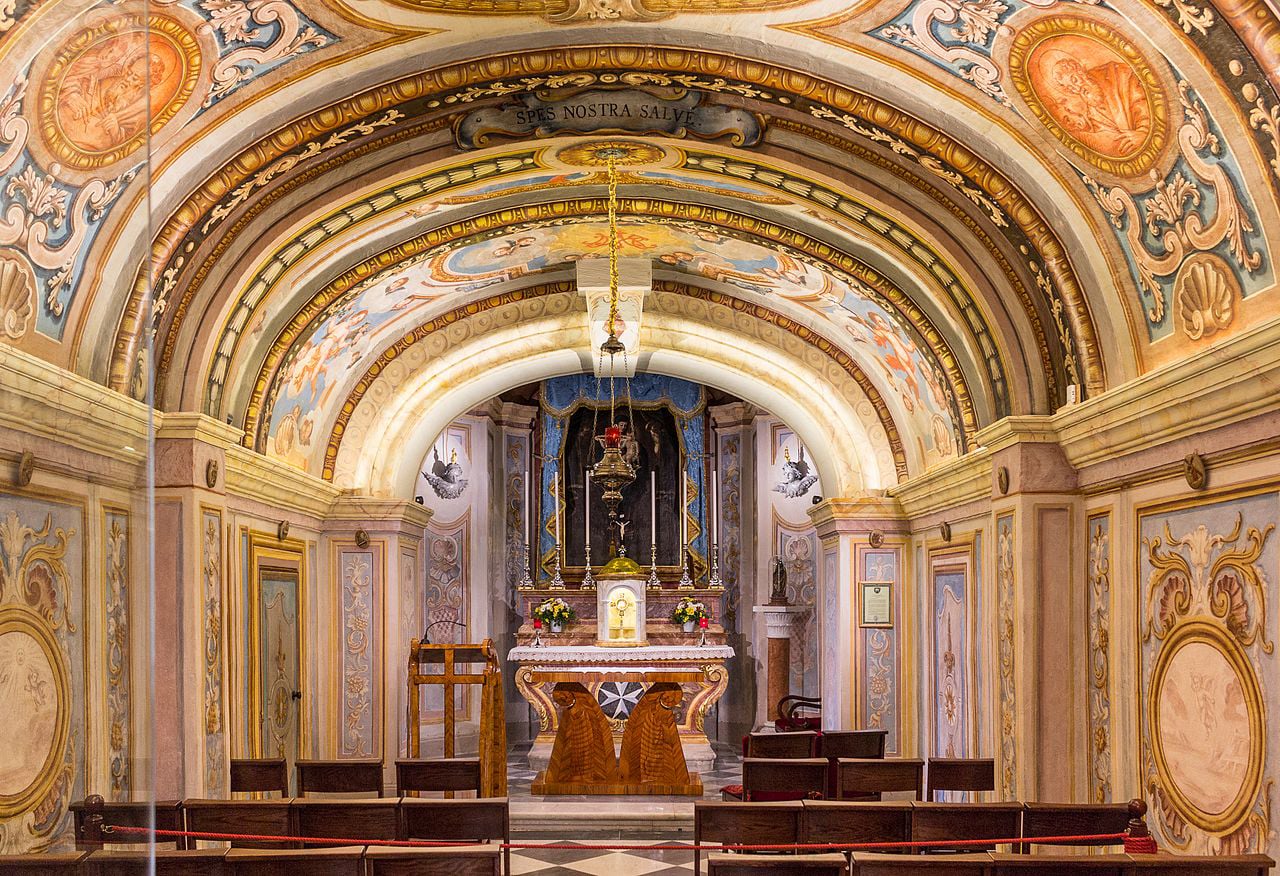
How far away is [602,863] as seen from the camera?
32.3 feet

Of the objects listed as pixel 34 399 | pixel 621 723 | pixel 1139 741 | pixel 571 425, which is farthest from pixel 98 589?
pixel 571 425

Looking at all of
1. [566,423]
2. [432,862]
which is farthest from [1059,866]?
[566,423]

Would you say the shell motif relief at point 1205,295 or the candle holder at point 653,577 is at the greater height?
the shell motif relief at point 1205,295

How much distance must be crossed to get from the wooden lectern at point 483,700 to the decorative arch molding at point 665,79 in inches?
189

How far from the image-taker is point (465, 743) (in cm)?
1780

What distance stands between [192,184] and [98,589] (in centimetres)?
634

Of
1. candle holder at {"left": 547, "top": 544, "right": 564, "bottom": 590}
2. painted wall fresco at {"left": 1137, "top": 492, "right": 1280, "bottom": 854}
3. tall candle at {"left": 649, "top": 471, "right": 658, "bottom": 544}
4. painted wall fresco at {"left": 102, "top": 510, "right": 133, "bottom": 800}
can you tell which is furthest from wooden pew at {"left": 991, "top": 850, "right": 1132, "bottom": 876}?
tall candle at {"left": 649, "top": 471, "right": 658, "bottom": 544}

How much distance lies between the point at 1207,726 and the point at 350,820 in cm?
439

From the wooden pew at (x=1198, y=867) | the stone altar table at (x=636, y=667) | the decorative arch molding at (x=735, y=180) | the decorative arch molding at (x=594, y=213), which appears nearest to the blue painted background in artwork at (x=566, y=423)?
the stone altar table at (x=636, y=667)

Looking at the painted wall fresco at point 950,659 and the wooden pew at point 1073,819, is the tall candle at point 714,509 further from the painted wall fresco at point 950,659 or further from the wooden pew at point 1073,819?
the wooden pew at point 1073,819

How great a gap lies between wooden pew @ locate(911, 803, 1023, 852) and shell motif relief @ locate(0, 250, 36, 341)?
511 centimetres

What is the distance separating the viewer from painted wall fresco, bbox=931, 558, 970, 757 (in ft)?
37.3

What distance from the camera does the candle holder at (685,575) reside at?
1898cm

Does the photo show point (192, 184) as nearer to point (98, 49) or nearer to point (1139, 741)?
point (98, 49)
